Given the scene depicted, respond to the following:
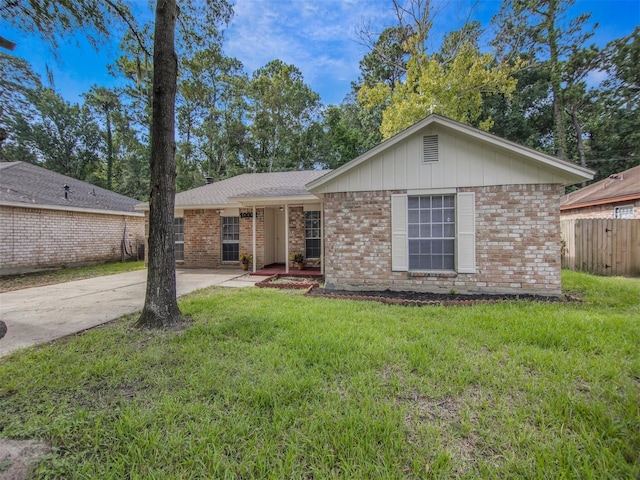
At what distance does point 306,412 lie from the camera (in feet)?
7.79

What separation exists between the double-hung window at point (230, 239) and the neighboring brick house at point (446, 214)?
5.48 meters

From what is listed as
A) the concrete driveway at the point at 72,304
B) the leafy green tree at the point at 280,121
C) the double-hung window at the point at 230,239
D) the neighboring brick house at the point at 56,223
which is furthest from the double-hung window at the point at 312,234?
the leafy green tree at the point at 280,121

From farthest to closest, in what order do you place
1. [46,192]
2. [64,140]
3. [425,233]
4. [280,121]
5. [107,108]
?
1. [107,108]
2. [64,140]
3. [280,121]
4. [46,192]
5. [425,233]

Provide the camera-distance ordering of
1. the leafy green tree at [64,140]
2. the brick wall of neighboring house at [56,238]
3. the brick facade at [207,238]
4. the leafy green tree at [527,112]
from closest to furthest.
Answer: the brick wall of neighboring house at [56,238] < the brick facade at [207,238] < the leafy green tree at [527,112] < the leafy green tree at [64,140]

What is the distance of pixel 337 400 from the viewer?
8.27 ft

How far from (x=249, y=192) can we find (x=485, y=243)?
25.4 ft

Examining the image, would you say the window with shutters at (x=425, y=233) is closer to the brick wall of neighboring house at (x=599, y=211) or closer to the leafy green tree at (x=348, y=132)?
the brick wall of neighboring house at (x=599, y=211)

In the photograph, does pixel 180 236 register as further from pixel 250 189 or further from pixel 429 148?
→ pixel 429 148

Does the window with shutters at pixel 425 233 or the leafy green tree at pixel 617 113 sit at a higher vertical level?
the leafy green tree at pixel 617 113

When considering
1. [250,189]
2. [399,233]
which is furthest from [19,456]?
[250,189]

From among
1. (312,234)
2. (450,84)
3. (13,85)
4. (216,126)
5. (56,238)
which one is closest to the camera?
(13,85)

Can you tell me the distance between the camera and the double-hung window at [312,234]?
10.7 m

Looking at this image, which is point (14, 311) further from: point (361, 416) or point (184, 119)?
point (184, 119)

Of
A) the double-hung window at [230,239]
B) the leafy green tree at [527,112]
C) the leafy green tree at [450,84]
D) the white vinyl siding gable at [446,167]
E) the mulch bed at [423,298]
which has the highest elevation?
the leafy green tree at [527,112]
